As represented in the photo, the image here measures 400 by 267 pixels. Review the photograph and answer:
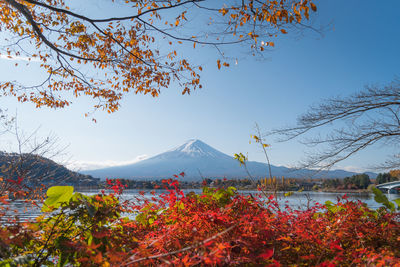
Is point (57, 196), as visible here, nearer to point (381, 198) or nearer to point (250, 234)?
point (250, 234)

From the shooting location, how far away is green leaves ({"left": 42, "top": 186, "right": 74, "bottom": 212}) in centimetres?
131

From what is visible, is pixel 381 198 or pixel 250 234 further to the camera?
pixel 381 198

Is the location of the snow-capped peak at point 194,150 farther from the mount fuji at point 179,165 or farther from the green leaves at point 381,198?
the green leaves at point 381,198

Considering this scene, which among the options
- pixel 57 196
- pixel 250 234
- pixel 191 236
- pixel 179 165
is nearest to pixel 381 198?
pixel 250 234

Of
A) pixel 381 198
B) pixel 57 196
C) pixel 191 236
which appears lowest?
pixel 191 236

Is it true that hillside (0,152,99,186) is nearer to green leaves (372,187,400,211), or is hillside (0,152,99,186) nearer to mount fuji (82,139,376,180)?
green leaves (372,187,400,211)

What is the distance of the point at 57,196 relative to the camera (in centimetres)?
133

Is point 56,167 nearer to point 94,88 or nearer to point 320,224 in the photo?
point 94,88

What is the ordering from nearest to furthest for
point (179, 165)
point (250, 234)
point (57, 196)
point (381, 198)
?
1. point (250, 234)
2. point (57, 196)
3. point (381, 198)
4. point (179, 165)

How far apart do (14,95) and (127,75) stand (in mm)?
3673

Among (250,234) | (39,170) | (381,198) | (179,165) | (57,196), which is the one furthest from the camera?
(179,165)

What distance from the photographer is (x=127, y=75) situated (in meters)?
6.57

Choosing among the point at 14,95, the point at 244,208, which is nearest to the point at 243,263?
the point at 244,208

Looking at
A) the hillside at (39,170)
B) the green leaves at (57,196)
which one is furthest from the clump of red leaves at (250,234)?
the hillside at (39,170)
